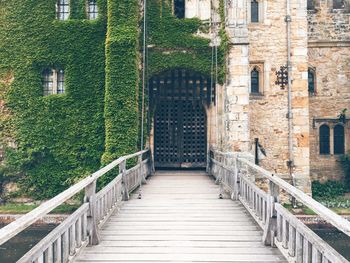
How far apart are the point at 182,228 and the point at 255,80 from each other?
464 inches

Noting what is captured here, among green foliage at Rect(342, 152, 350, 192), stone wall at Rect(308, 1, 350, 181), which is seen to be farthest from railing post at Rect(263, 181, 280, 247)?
green foliage at Rect(342, 152, 350, 192)

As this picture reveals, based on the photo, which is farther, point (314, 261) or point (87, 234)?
point (87, 234)

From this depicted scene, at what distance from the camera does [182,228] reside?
6.47 m

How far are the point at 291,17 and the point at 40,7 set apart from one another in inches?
402

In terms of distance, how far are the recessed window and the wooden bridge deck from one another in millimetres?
9782

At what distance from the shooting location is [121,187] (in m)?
8.55

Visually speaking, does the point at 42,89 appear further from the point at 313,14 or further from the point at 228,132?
the point at 313,14

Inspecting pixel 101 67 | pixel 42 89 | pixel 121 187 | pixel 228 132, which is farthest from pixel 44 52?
pixel 121 187

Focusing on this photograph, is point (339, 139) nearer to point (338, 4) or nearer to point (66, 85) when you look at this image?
point (338, 4)

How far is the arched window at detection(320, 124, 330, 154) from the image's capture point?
20.0m

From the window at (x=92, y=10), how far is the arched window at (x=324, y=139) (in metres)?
12.2

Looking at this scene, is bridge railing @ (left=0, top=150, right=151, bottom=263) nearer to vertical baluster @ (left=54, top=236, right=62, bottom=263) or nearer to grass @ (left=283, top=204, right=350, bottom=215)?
vertical baluster @ (left=54, top=236, right=62, bottom=263)

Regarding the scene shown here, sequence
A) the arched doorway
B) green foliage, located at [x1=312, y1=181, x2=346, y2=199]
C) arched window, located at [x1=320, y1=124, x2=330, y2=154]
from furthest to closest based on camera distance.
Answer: arched window, located at [x1=320, y1=124, x2=330, y2=154]
green foliage, located at [x1=312, y1=181, x2=346, y2=199]
the arched doorway

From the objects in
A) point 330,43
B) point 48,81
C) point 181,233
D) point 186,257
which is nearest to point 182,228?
point 181,233
